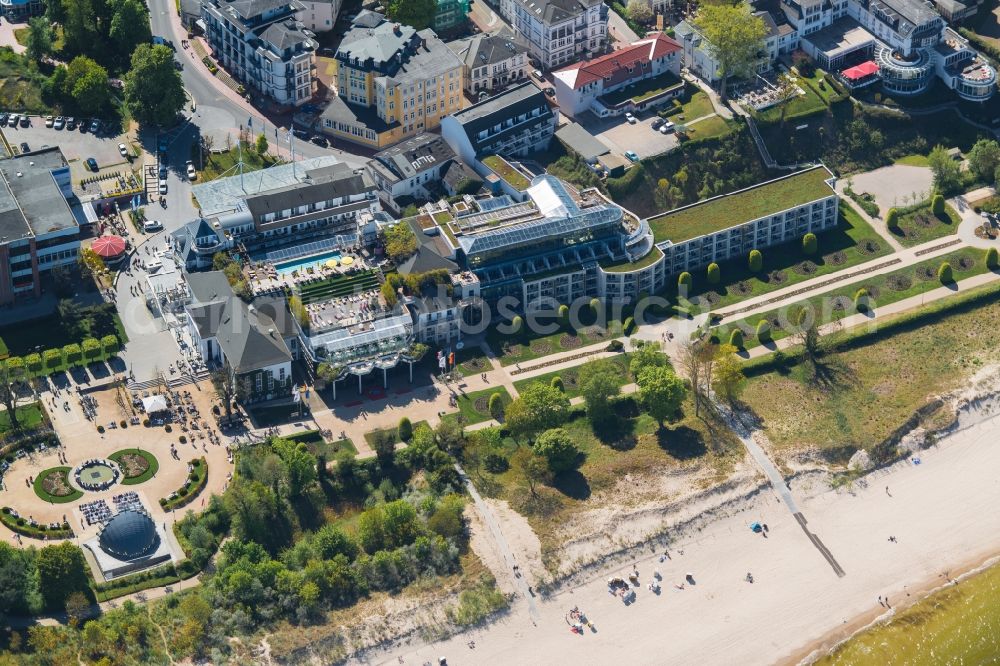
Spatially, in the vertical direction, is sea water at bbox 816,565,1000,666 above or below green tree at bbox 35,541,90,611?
below

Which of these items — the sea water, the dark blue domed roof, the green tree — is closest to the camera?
the green tree

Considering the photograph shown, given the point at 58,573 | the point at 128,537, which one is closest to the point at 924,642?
the point at 128,537

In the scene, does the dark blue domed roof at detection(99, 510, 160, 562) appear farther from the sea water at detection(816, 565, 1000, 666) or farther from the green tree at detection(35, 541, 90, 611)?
the sea water at detection(816, 565, 1000, 666)

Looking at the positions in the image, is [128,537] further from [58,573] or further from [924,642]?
[924,642]

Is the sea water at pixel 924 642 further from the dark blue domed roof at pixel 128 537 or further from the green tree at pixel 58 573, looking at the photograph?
the green tree at pixel 58 573

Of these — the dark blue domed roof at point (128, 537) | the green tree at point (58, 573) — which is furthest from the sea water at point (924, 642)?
the green tree at point (58, 573)

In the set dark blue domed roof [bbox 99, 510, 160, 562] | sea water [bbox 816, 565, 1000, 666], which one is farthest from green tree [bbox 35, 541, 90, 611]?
sea water [bbox 816, 565, 1000, 666]
